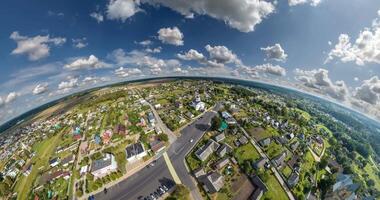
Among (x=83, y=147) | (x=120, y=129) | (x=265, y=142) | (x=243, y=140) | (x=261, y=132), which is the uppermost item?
(x=120, y=129)

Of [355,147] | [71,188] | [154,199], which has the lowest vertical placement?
[355,147]

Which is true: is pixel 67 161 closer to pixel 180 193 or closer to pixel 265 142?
pixel 180 193

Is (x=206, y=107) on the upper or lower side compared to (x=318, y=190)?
upper

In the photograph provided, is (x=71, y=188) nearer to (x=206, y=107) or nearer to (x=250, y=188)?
(x=250, y=188)

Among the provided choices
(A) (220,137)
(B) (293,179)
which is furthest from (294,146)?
(A) (220,137)

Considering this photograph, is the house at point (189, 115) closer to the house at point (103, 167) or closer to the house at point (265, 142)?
the house at point (265, 142)

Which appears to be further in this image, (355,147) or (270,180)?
(355,147)

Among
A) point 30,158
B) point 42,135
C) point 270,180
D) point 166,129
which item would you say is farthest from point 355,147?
point 42,135
